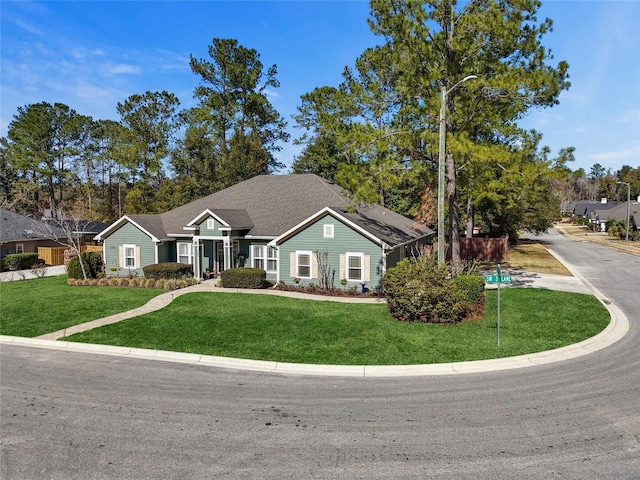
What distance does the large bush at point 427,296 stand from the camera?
15055 millimetres

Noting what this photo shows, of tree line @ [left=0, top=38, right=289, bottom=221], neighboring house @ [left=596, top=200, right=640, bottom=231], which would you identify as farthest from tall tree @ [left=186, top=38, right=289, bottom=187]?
neighboring house @ [left=596, top=200, right=640, bottom=231]

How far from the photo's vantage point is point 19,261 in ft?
111

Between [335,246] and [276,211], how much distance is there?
7.37 metres

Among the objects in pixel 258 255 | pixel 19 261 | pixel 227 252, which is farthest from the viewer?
pixel 19 261

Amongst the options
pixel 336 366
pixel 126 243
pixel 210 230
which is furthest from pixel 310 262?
pixel 126 243

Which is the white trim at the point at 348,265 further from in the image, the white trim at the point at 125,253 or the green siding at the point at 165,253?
the white trim at the point at 125,253

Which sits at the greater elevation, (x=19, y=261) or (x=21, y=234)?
(x=21, y=234)

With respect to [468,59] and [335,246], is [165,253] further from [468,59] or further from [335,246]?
[468,59]

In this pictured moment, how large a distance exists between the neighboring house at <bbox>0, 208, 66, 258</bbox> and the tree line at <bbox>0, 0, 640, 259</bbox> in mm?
10289

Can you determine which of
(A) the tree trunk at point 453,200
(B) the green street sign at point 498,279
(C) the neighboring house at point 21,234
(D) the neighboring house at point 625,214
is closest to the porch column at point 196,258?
(A) the tree trunk at point 453,200

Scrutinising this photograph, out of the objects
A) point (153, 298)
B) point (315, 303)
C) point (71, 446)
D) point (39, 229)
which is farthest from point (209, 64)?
point (71, 446)

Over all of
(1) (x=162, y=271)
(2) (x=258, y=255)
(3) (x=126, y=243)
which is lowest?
(1) (x=162, y=271)

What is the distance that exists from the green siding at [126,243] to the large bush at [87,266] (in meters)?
0.67

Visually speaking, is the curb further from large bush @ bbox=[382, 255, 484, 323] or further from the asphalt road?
large bush @ bbox=[382, 255, 484, 323]
